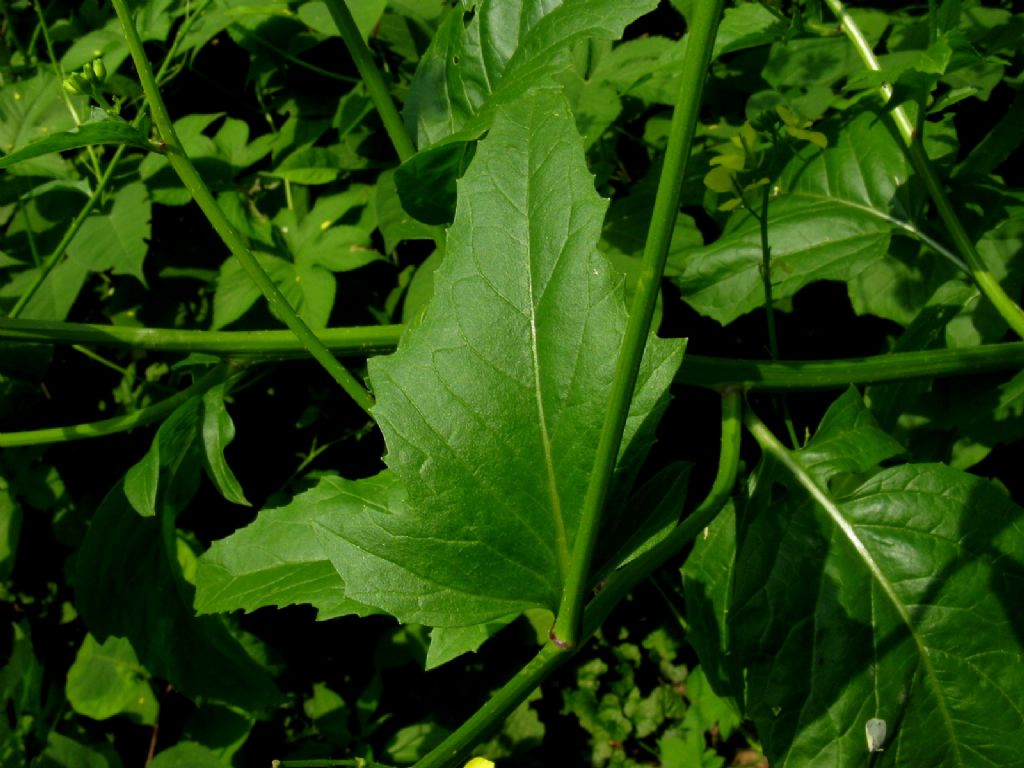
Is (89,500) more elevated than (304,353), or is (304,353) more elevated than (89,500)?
(304,353)

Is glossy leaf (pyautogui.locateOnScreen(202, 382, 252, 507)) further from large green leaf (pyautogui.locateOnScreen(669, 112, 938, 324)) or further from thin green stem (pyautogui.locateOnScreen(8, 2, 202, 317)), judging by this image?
large green leaf (pyautogui.locateOnScreen(669, 112, 938, 324))

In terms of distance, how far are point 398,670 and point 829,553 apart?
1.49 meters

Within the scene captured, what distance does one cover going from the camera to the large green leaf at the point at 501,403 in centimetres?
99

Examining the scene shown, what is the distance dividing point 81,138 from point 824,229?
1.20 meters

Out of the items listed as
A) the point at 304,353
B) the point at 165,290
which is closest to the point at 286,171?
the point at 165,290

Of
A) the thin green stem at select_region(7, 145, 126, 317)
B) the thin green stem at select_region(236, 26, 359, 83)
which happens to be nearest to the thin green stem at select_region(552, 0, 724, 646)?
the thin green stem at select_region(7, 145, 126, 317)

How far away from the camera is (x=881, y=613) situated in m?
1.25

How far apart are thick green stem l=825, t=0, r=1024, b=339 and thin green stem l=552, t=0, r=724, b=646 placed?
839 millimetres

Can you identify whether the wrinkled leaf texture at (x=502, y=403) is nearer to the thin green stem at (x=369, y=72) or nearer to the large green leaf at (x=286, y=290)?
the thin green stem at (x=369, y=72)

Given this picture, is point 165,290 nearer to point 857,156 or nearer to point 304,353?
point 304,353

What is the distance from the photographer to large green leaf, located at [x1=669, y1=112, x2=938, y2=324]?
160cm

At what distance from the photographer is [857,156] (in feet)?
5.49

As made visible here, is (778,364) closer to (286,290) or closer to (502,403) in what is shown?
(502,403)

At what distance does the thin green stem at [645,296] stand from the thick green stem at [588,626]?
0.11 ft
